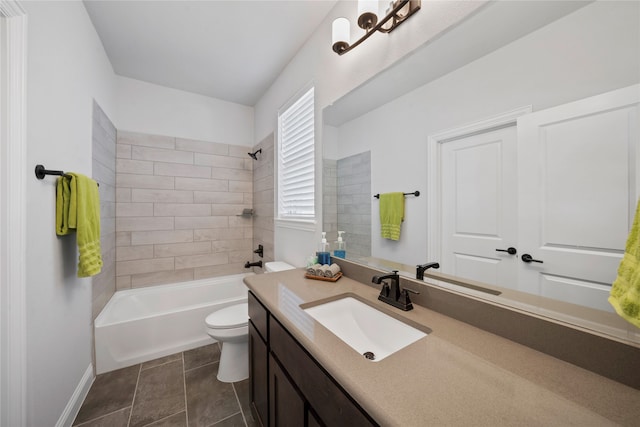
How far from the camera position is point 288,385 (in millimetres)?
881

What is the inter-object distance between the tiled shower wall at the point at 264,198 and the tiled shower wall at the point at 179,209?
16 cm

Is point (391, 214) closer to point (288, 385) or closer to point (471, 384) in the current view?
point (471, 384)

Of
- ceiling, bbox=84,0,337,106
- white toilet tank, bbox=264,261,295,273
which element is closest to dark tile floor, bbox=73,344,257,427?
white toilet tank, bbox=264,261,295,273

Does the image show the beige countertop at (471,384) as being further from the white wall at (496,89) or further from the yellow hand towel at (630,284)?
the white wall at (496,89)

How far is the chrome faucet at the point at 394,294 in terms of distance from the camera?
3.20 ft

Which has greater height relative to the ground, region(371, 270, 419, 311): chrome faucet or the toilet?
region(371, 270, 419, 311): chrome faucet

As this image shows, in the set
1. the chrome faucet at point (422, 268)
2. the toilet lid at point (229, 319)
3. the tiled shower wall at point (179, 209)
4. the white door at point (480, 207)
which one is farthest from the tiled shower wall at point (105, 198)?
the white door at point (480, 207)

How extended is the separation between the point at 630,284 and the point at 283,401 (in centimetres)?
106

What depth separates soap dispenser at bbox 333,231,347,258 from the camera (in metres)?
1.55

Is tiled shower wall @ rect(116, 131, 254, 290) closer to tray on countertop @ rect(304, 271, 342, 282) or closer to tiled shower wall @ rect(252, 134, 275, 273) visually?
tiled shower wall @ rect(252, 134, 275, 273)

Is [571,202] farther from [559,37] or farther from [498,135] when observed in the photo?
[559,37]

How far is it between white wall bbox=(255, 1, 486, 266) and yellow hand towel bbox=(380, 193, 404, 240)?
0.62m

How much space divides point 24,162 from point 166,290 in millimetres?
1954

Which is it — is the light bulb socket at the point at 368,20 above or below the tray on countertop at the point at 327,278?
above
